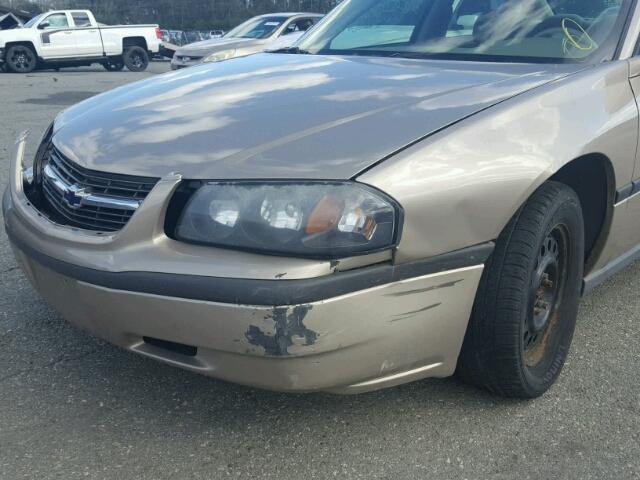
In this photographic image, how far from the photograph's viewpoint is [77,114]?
2.73 m

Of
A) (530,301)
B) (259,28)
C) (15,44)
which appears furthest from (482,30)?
(15,44)

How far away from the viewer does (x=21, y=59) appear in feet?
60.4

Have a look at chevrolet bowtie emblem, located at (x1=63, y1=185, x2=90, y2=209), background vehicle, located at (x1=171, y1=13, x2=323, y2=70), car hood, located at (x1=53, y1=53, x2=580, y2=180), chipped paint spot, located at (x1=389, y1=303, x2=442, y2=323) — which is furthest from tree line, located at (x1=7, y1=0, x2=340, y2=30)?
chipped paint spot, located at (x1=389, y1=303, x2=442, y2=323)

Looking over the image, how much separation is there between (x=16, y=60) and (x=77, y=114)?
17655 mm

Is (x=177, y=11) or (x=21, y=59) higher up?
(x=21, y=59)

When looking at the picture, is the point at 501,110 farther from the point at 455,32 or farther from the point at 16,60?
the point at 16,60

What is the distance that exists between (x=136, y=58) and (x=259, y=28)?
876 centimetres

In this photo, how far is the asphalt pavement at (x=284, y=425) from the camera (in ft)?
6.71

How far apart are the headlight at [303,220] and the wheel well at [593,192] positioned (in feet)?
2.80

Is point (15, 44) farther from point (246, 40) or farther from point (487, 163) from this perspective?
point (487, 163)

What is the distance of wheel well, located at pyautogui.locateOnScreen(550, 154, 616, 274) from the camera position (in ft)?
8.03

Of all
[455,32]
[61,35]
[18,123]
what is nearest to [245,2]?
[61,35]

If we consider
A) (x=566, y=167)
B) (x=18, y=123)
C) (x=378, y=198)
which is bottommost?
(x=18, y=123)

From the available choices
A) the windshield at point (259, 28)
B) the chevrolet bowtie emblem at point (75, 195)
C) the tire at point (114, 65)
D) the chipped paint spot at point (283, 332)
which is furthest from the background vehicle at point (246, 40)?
the chipped paint spot at point (283, 332)
